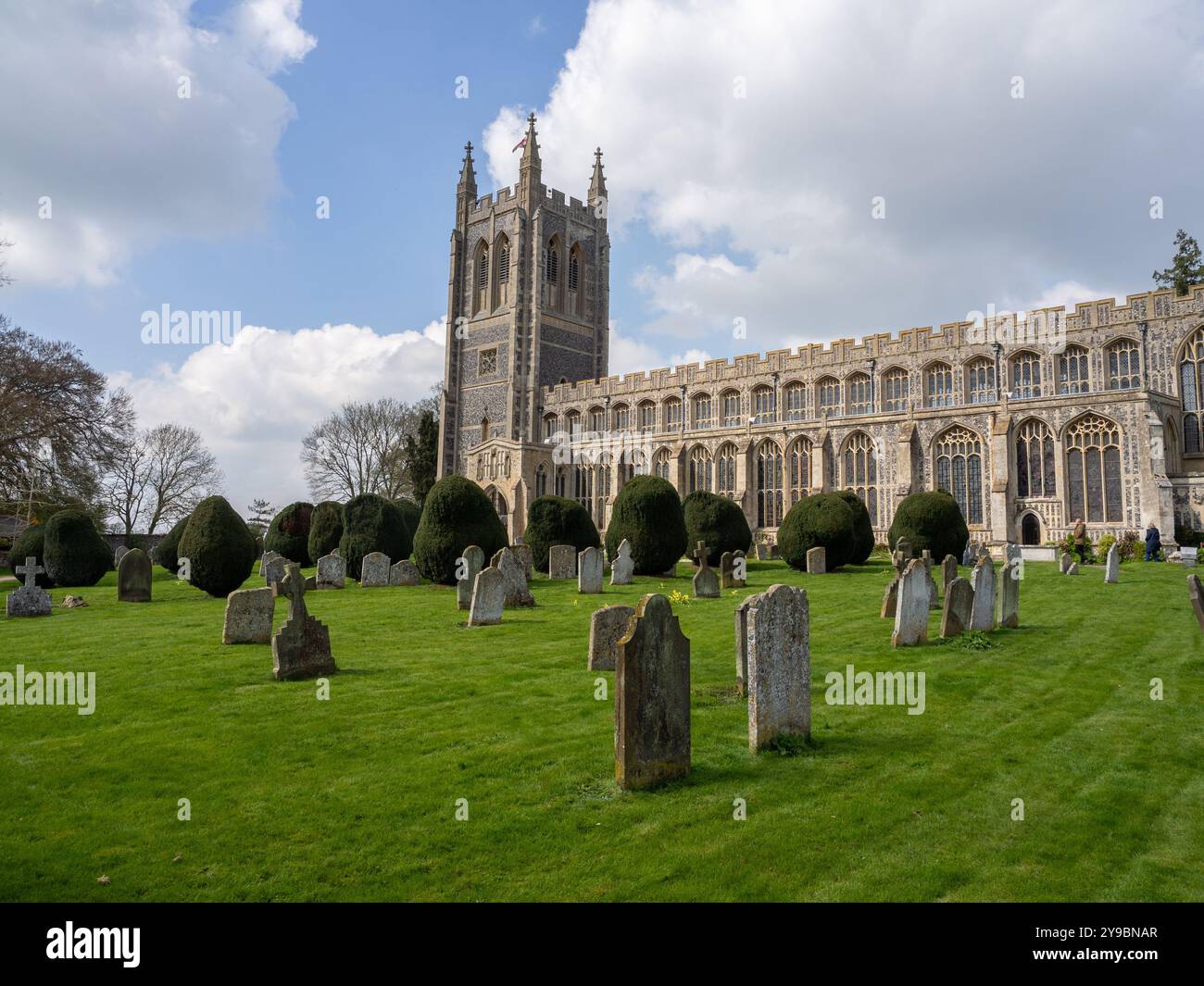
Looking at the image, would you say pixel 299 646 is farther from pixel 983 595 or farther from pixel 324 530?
pixel 324 530

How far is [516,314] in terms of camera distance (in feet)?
154

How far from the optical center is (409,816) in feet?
14.1

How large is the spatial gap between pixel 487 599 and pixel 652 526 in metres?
8.84

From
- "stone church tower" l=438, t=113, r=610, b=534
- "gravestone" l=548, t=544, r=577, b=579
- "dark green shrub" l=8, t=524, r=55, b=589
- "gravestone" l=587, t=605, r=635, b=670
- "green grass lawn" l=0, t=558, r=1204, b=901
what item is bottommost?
"green grass lawn" l=0, t=558, r=1204, b=901

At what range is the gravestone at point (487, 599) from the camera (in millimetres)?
11352

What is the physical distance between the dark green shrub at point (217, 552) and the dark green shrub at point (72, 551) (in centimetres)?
565

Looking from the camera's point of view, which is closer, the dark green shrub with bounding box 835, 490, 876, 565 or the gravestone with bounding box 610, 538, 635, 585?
the gravestone with bounding box 610, 538, 635, 585

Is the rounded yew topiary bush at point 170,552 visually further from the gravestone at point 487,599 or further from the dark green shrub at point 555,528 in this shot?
the gravestone at point 487,599

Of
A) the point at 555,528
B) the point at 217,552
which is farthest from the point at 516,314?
the point at 217,552

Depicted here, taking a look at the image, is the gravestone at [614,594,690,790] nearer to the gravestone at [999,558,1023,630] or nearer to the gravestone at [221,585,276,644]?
the gravestone at [221,585,276,644]

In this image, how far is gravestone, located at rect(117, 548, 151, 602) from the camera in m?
15.8

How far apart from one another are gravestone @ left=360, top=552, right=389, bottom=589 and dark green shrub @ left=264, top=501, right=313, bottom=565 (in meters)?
5.38

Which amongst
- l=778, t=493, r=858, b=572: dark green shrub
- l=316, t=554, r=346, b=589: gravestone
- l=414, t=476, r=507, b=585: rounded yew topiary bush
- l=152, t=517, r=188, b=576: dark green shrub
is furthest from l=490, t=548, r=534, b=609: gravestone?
l=152, t=517, r=188, b=576: dark green shrub

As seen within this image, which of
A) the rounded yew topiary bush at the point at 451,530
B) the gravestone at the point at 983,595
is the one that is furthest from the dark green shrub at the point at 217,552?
the gravestone at the point at 983,595
